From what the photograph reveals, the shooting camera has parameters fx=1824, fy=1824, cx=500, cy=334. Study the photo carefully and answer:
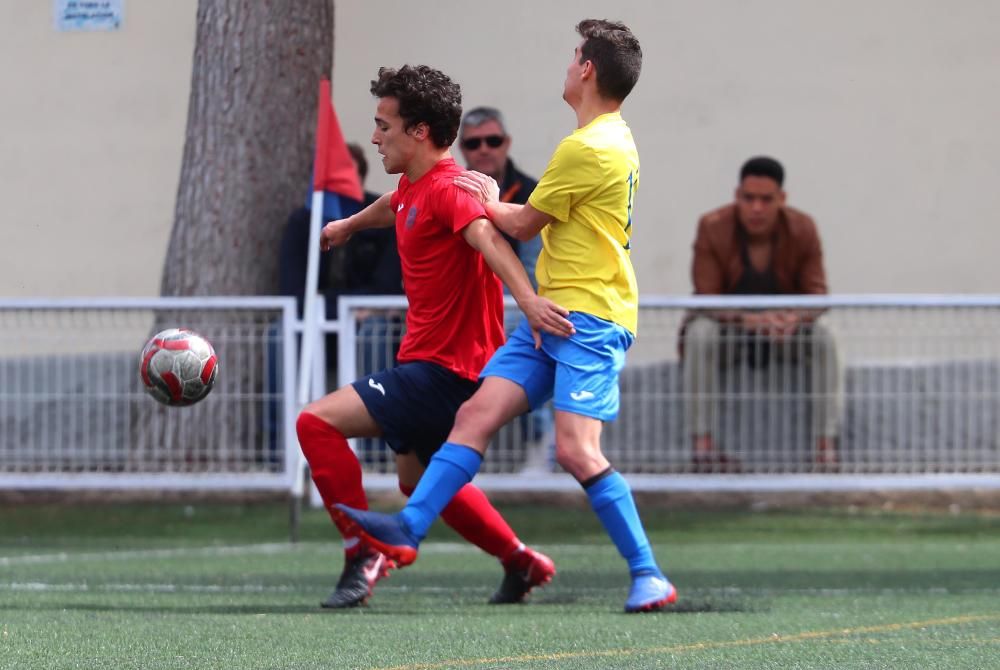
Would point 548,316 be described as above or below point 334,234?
below

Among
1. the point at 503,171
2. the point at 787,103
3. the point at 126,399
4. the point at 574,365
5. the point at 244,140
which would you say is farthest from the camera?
the point at 787,103

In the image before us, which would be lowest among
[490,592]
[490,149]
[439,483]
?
[490,592]

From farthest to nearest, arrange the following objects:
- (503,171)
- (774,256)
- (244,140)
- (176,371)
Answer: (244,140), (774,256), (503,171), (176,371)

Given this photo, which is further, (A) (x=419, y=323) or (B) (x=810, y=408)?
(B) (x=810, y=408)

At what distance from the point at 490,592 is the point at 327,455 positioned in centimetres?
109

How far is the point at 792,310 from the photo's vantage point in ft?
29.9

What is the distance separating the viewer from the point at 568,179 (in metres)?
5.87

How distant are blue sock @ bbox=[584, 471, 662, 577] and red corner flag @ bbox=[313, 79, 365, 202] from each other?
12.0 ft

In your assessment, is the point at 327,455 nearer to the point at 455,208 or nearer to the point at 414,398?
the point at 414,398

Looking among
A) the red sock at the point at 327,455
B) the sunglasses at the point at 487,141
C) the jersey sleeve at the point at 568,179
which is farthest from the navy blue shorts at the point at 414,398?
the sunglasses at the point at 487,141

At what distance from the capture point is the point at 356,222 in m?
6.48

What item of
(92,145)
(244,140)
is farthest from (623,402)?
(92,145)

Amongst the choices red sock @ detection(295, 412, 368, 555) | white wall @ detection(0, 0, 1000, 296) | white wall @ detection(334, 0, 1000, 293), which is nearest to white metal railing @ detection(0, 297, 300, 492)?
white wall @ detection(0, 0, 1000, 296)

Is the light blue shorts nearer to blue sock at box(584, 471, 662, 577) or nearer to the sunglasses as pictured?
blue sock at box(584, 471, 662, 577)
